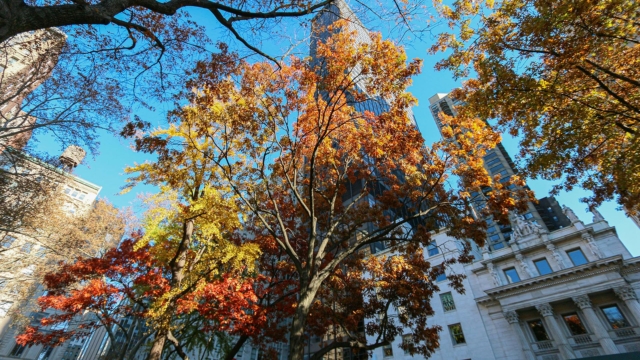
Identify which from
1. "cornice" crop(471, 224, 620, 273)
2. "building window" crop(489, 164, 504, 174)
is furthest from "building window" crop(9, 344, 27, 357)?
"building window" crop(489, 164, 504, 174)

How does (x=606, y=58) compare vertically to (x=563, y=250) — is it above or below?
below

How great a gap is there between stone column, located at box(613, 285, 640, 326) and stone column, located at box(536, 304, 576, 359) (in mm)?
3981

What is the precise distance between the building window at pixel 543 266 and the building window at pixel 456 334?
8.14m

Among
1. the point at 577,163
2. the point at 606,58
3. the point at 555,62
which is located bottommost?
the point at 577,163

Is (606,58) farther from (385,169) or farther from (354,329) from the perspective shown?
(354,329)

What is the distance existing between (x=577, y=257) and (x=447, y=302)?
10516 mm

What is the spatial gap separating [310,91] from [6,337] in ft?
128

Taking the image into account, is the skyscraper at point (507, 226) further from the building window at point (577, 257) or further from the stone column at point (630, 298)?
the stone column at point (630, 298)

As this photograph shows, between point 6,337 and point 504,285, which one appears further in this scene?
point 6,337

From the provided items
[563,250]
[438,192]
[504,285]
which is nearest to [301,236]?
[438,192]

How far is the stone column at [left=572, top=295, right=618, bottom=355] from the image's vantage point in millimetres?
17094

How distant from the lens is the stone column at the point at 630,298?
672 inches

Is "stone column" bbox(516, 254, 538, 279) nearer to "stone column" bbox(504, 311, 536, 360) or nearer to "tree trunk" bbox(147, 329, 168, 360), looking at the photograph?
"stone column" bbox(504, 311, 536, 360)

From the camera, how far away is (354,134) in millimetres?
10375
